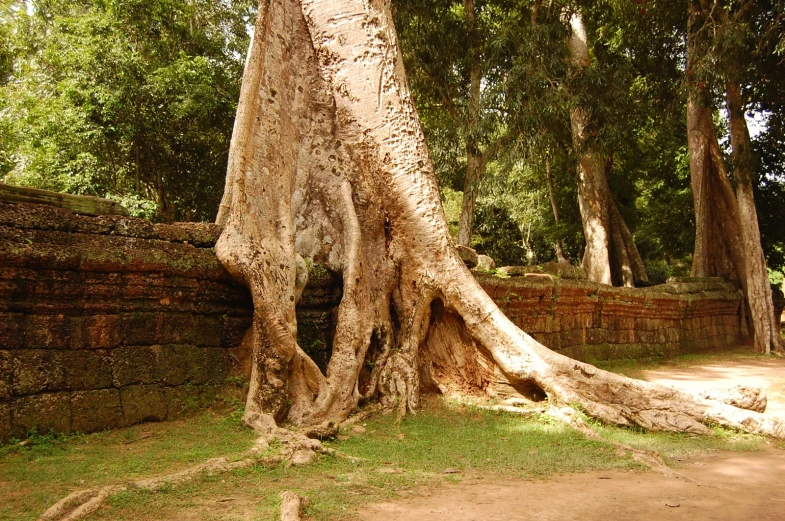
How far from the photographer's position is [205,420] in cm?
408

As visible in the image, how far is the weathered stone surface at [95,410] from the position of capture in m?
3.66

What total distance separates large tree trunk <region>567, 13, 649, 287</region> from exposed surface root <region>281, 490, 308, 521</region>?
9.32 m

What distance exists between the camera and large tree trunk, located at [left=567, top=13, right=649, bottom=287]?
1132 centimetres

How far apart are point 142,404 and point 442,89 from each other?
33.9 ft

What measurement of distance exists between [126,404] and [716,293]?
9.97m

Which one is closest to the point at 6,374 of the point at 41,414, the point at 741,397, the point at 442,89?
the point at 41,414

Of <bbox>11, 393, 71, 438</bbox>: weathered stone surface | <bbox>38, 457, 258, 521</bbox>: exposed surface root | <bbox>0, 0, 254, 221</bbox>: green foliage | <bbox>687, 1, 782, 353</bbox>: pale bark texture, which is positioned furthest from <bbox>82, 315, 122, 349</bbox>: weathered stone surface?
<bbox>687, 1, 782, 353</bbox>: pale bark texture

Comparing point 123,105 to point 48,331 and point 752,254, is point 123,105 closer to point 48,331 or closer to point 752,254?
point 48,331

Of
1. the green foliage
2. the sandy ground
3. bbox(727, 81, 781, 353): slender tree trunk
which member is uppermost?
the green foliage

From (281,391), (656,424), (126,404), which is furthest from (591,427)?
(126,404)

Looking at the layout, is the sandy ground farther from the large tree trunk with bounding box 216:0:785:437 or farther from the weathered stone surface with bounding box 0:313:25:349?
the weathered stone surface with bounding box 0:313:25:349

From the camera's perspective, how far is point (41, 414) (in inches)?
139

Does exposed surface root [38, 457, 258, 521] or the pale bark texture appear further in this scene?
the pale bark texture

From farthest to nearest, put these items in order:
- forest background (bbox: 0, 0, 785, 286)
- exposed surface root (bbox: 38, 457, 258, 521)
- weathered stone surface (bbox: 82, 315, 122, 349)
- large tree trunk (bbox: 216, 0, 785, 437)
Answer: forest background (bbox: 0, 0, 785, 286) → large tree trunk (bbox: 216, 0, 785, 437) → weathered stone surface (bbox: 82, 315, 122, 349) → exposed surface root (bbox: 38, 457, 258, 521)
